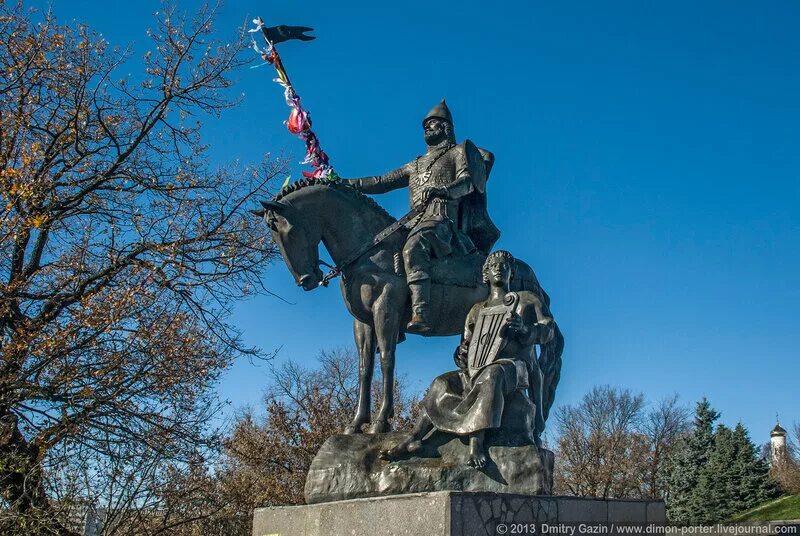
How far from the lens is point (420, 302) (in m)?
8.90

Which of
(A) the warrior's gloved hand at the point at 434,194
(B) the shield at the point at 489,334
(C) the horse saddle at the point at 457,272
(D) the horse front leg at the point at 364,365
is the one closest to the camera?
(B) the shield at the point at 489,334

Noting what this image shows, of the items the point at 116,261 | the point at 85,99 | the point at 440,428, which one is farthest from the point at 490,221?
the point at 85,99

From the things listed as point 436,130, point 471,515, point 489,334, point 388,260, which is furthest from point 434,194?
point 471,515

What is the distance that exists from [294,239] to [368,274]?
0.85 metres

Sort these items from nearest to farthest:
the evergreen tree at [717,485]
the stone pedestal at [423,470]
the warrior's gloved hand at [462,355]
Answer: the stone pedestal at [423,470]
the warrior's gloved hand at [462,355]
the evergreen tree at [717,485]

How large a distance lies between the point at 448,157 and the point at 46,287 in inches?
305

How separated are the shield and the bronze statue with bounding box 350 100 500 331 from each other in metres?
1.08

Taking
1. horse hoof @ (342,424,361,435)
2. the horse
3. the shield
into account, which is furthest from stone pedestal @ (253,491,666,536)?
the shield

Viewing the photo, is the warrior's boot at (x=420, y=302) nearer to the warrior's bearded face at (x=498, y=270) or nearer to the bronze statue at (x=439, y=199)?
the bronze statue at (x=439, y=199)

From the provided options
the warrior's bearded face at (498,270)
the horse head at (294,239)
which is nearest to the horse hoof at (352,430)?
the horse head at (294,239)

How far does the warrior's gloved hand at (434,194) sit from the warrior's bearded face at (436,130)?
3.26ft

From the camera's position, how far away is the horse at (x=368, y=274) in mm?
8922

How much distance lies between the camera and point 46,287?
14.1 m

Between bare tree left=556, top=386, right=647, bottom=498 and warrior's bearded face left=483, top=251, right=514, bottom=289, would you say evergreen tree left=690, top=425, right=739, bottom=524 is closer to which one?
bare tree left=556, top=386, right=647, bottom=498
